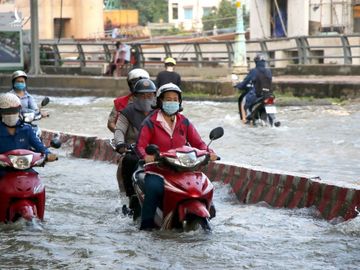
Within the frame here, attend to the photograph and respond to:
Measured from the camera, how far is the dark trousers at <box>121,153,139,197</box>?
385 inches

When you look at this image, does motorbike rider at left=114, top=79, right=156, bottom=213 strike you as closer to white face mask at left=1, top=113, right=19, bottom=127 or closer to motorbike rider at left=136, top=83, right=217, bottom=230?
motorbike rider at left=136, top=83, right=217, bottom=230

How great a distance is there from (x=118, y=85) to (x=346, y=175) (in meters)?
18.2

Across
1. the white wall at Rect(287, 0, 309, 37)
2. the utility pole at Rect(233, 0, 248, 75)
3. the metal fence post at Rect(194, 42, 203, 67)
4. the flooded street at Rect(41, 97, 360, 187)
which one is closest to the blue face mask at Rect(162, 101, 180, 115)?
the flooded street at Rect(41, 97, 360, 187)

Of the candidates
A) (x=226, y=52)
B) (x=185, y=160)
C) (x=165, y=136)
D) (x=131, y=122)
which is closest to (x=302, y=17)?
(x=226, y=52)

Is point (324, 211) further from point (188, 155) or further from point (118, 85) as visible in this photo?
point (118, 85)

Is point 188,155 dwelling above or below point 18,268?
above

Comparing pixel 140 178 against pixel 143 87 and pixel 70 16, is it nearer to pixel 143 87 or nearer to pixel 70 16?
pixel 143 87

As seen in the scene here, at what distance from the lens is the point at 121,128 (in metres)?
9.79

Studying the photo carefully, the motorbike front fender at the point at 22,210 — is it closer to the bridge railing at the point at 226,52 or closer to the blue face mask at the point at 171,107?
the blue face mask at the point at 171,107

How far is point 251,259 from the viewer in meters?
7.77

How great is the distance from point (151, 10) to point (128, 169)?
268ft

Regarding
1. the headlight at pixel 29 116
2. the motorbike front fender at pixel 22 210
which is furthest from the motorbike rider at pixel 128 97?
the headlight at pixel 29 116

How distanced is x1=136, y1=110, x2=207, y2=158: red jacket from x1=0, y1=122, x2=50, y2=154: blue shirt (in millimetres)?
966

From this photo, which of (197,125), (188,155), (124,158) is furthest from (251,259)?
(197,125)
